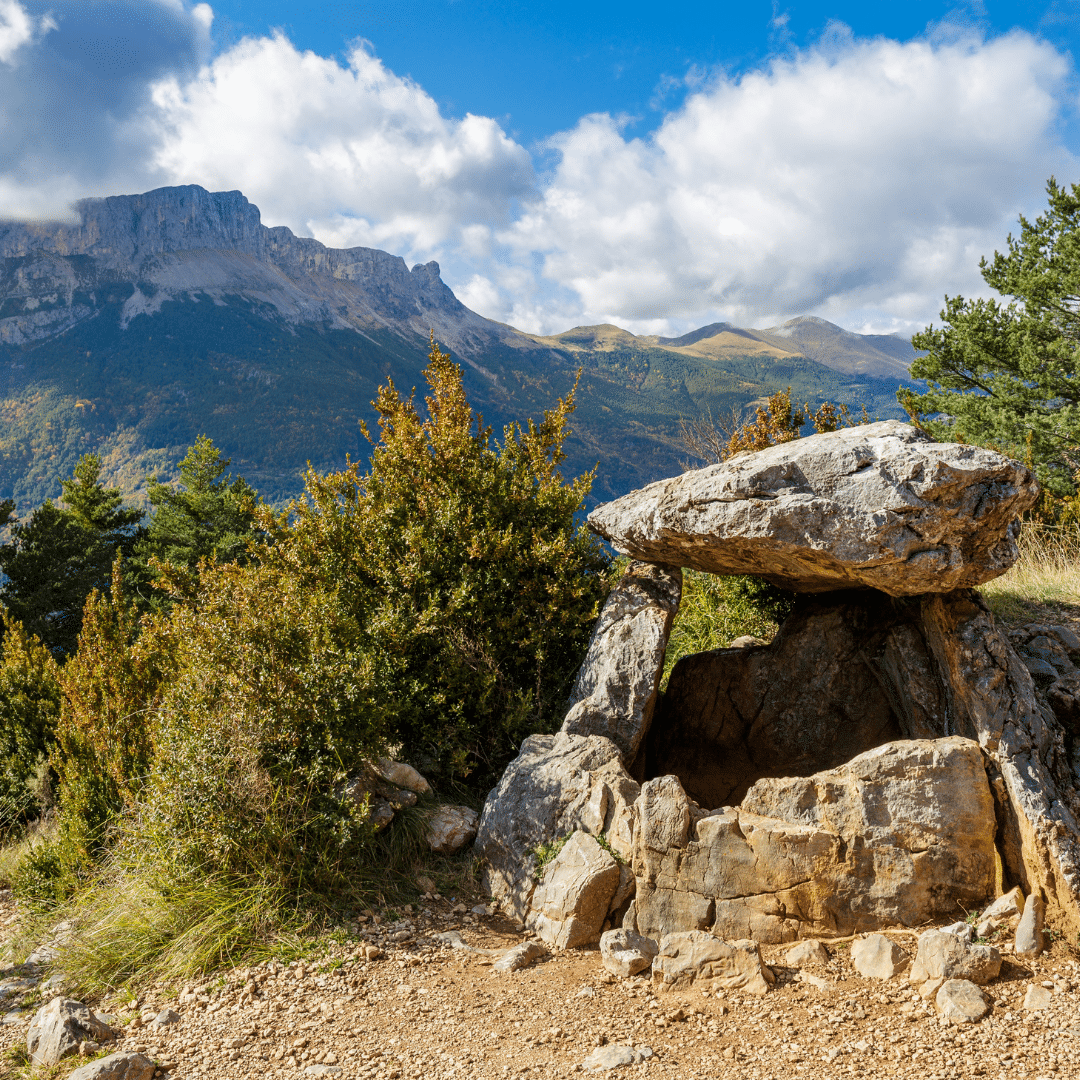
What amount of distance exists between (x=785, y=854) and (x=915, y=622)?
288 cm

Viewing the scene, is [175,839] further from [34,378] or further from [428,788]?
[34,378]

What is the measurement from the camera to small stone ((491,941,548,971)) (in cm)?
479

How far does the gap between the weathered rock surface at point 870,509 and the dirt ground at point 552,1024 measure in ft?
8.86

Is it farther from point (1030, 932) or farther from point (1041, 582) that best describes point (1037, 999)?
point (1041, 582)

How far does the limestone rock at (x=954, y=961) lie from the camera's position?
13.8 ft

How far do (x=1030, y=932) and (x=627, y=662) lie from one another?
3.55 metres

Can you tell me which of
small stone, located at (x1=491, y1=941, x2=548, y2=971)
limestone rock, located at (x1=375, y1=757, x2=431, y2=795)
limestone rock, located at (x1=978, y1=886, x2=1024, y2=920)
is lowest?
small stone, located at (x1=491, y1=941, x2=548, y2=971)

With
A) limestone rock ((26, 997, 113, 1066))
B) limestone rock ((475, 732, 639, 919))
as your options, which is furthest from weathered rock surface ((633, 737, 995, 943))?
limestone rock ((26, 997, 113, 1066))

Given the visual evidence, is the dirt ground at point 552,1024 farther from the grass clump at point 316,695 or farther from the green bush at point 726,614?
the green bush at point 726,614

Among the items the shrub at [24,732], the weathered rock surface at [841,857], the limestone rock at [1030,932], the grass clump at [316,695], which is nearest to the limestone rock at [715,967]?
the weathered rock surface at [841,857]

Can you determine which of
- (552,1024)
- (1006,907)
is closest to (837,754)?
(1006,907)

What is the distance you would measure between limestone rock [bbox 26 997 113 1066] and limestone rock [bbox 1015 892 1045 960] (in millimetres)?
5806

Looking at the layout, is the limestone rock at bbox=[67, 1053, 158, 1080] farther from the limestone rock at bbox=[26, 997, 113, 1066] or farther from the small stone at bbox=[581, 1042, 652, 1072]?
the small stone at bbox=[581, 1042, 652, 1072]

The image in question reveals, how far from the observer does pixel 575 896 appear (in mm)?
5160
